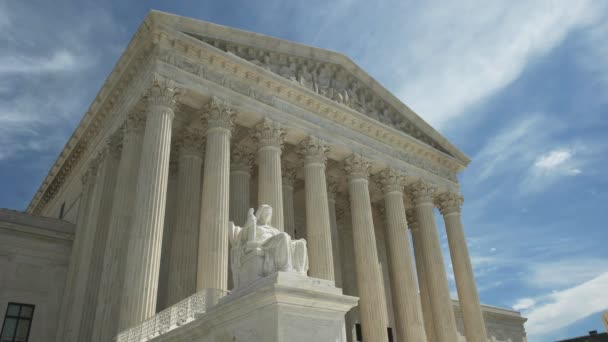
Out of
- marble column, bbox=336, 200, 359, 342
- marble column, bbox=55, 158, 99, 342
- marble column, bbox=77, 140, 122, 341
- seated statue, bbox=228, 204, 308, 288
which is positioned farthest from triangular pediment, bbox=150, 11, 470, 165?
seated statue, bbox=228, 204, 308, 288

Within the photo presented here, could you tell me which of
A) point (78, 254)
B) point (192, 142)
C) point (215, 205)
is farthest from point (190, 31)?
point (78, 254)

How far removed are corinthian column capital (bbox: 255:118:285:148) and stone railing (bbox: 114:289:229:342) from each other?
1069 cm

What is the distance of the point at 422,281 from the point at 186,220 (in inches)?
736

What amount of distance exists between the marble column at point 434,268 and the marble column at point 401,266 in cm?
240

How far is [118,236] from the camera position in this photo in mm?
22188

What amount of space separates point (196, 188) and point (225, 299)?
15.8 metres

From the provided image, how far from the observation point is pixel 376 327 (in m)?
25.7

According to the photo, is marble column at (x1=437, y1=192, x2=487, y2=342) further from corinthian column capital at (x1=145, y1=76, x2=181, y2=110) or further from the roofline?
corinthian column capital at (x1=145, y1=76, x2=181, y2=110)

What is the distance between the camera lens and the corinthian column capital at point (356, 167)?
30141 millimetres

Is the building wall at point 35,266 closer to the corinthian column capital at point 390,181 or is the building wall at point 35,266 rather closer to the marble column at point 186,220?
the marble column at point 186,220

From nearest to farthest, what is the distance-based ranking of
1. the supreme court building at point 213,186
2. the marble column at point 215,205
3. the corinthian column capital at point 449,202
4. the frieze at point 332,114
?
the marble column at point 215,205 → the supreme court building at point 213,186 → the frieze at point 332,114 → the corinthian column capital at point 449,202

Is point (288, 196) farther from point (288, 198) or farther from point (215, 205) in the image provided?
point (215, 205)

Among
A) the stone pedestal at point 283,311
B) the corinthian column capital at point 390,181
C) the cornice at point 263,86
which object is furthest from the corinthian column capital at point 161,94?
the corinthian column capital at point 390,181

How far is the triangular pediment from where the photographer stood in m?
26.0
